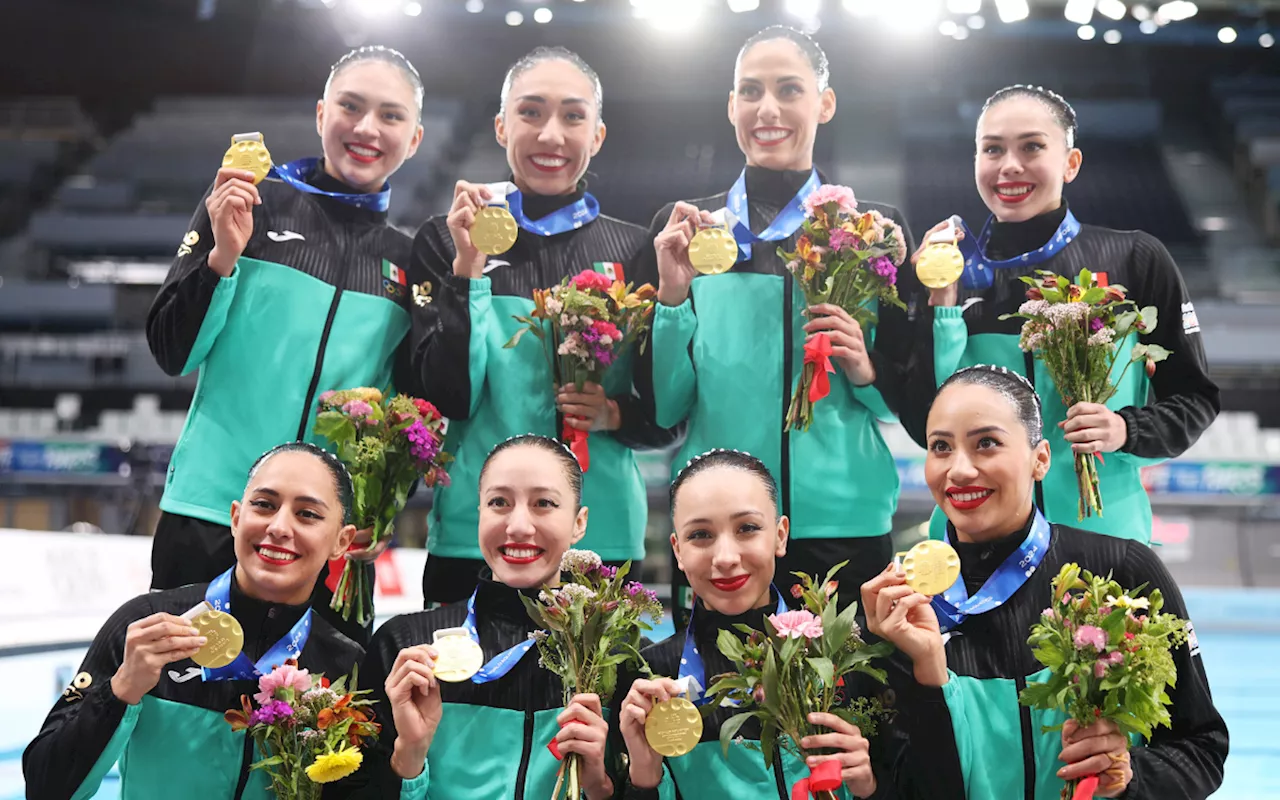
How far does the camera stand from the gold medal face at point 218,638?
298cm

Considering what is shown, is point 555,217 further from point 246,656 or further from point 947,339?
point 246,656

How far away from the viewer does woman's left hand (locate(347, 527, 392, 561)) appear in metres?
3.56

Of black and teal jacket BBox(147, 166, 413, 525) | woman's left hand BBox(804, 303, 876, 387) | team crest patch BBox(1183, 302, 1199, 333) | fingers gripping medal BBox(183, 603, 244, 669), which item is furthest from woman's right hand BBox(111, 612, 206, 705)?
team crest patch BBox(1183, 302, 1199, 333)

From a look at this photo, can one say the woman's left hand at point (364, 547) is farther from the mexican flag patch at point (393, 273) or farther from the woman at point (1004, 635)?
the woman at point (1004, 635)

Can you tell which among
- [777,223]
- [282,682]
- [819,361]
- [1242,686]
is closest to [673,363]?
[819,361]

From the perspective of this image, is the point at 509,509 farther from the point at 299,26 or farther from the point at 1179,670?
the point at 299,26

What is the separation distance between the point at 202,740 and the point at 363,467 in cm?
89

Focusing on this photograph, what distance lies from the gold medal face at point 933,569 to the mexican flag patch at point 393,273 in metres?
2.14

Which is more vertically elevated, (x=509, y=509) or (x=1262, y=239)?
(x=1262, y=239)

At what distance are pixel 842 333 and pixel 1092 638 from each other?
1242 millimetres

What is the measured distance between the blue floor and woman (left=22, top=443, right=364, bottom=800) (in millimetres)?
2828

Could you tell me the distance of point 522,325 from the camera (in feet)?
13.0

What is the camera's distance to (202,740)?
3.23 m

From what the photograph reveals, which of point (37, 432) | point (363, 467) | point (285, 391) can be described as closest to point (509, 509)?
point (363, 467)
